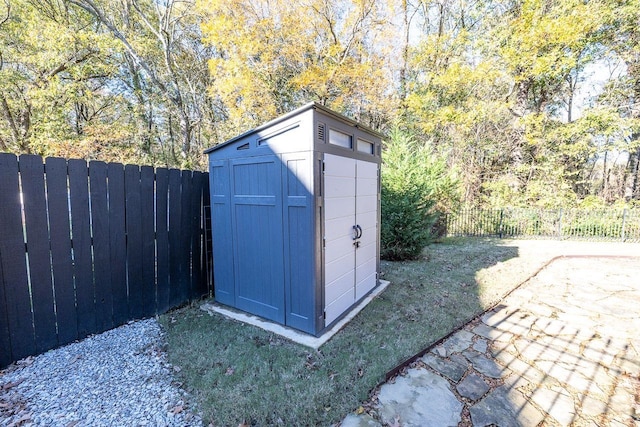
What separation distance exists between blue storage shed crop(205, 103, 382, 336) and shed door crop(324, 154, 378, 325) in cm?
1

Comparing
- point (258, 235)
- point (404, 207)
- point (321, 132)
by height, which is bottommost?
point (258, 235)

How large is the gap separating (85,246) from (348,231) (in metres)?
2.73

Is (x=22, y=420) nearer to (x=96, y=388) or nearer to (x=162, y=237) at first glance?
(x=96, y=388)

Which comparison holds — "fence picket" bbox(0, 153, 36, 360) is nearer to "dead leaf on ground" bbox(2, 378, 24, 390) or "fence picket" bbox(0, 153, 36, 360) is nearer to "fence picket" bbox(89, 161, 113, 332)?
"dead leaf on ground" bbox(2, 378, 24, 390)

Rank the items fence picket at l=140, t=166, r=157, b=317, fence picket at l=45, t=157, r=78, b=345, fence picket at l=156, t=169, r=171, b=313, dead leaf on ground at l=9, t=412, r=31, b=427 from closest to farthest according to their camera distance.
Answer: dead leaf on ground at l=9, t=412, r=31, b=427 < fence picket at l=45, t=157, r=78, b=345 < fence picket at l=140, t=166, r=157, b=317 < fence picket at l=156, t=169, r=171, b=313

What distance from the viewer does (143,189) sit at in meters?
3.16

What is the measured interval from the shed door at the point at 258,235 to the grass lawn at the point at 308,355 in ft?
1.09

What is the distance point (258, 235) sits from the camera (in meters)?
3.24

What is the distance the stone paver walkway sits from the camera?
6.32 feet

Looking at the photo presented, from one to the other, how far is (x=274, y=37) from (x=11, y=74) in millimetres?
7693

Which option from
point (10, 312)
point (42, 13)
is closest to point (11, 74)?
point (42, 13)

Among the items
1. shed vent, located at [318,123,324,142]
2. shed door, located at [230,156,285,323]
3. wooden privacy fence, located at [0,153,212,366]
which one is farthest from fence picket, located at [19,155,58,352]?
shed vent, located at [318,123,324,142]

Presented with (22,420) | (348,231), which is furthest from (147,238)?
(348,231)

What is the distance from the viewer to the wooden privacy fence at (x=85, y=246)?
2.39 metres
